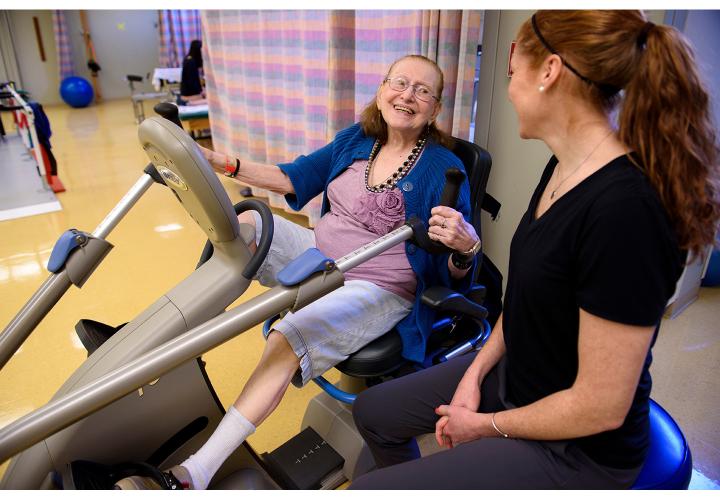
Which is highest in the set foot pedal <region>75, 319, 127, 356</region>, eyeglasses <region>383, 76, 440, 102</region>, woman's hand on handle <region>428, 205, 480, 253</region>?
eyeglasses <region>383, 76, 440, 102</region>

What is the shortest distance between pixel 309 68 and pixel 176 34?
26.0 ft

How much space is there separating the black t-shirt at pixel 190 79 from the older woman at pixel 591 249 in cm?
559

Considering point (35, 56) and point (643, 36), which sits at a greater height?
point (643, 36)

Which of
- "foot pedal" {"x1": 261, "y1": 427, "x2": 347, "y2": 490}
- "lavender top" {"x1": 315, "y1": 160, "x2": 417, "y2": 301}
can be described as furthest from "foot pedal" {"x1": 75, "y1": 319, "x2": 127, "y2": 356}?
"lavender top" {"x1": 315, "y1": 160, "x2": 417, "y2": 301}

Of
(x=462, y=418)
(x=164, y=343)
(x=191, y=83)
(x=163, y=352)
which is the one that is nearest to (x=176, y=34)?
(x=191, y=83)

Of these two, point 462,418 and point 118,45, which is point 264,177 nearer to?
point 462,418

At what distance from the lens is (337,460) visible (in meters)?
1.71

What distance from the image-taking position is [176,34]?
9.84m

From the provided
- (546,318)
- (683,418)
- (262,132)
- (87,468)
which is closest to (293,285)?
(546,318)

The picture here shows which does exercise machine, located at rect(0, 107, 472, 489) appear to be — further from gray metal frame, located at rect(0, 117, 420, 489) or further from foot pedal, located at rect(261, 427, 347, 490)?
foot pedal, located at rect(261, 427, 347, 490)

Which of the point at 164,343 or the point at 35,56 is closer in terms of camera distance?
the point at 164,343

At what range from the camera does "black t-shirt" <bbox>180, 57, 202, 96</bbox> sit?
5.89 metres
